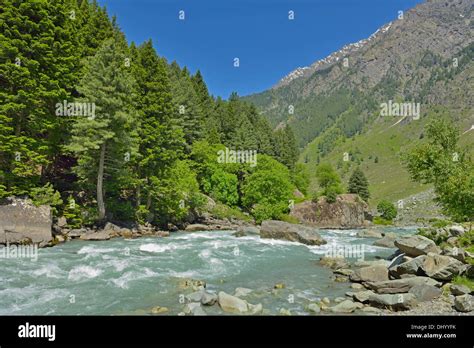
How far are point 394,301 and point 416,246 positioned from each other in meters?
9.43

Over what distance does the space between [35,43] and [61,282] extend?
69.3ft

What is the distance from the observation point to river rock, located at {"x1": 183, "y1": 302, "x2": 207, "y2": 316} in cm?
1266

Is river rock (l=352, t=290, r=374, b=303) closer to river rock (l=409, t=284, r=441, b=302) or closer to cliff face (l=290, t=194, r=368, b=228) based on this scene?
river rock (l=409, t=284, r=441, b=302)

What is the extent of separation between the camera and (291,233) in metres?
35.7

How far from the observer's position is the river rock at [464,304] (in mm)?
12555

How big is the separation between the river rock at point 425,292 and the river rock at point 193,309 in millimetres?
9303

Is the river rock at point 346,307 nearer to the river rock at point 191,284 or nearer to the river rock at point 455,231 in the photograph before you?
the river rock at point 191,284

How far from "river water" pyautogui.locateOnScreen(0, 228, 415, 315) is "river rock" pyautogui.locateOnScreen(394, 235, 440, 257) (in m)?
5.62

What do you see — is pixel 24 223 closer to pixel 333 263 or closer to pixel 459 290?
pixel 333 263

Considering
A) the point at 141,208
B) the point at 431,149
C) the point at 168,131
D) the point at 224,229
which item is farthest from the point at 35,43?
the point at 431,149

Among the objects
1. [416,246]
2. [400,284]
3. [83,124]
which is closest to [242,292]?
[400,284]

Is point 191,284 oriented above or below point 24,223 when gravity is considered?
below

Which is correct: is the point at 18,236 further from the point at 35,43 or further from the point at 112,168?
the point at 35,43
